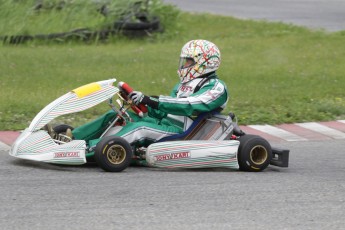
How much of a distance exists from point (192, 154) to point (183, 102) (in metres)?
0.39

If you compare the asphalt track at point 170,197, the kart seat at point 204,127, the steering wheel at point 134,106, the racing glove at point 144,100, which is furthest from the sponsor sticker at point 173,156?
the steering wheel at point 134,106

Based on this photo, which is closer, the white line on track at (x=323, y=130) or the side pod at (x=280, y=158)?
the side pod at (x=280, y=158)

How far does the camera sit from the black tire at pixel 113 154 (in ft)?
21.6

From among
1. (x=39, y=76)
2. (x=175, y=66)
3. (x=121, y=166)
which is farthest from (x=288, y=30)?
(x=121, y=166)

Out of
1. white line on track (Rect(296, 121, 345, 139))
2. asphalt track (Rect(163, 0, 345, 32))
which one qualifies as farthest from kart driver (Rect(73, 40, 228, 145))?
asphalt track (Rect(163, 0, 345, 32))

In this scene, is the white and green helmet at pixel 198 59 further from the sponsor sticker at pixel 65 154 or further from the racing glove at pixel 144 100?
the sponsor sticker at pixel 65 154

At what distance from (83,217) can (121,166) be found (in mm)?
1324

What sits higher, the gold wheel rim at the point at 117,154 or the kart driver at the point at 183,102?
the kart driver at the point at 183,102

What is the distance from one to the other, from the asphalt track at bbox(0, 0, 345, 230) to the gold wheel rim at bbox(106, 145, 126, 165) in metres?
0.10

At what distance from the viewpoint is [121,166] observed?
667 cm

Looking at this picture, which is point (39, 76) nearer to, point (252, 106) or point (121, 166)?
point (252, 106)

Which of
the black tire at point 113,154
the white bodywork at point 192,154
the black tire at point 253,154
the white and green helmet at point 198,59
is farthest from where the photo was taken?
the white and green helmet at point 198,59

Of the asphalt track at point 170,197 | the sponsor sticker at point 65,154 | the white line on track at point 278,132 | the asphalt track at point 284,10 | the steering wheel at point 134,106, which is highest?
the asphalt track at point 284,10

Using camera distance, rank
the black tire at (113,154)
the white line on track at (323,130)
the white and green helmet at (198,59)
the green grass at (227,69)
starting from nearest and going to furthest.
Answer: the black tire at (113,154) → the white and green helmet at (198,59) → the white line on track at (323,130) → the green grass at (227,69)
